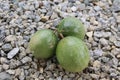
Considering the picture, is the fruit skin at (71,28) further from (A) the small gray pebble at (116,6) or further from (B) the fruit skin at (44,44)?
(A) the small gray pebble at (116,6)

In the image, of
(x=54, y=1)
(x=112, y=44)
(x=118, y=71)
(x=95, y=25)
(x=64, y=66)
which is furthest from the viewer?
(x=54, y=1)

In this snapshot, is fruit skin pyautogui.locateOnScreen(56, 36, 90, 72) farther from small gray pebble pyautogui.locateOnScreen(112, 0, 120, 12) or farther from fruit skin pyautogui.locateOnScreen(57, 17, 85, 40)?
small gray pebble pyautogui.locateOnScreen(112, 0, 120, 12)

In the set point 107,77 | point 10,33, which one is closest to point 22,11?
point 10,33

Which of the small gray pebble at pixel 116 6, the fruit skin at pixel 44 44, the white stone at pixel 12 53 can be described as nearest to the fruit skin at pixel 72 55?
the fruit skin at pixel 44 44

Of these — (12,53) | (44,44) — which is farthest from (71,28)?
(12,53)

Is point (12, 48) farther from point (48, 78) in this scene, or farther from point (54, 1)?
point (54, 1)

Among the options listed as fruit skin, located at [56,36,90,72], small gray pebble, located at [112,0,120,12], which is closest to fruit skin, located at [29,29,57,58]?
fruit skin, located at [56,36,90,72]
